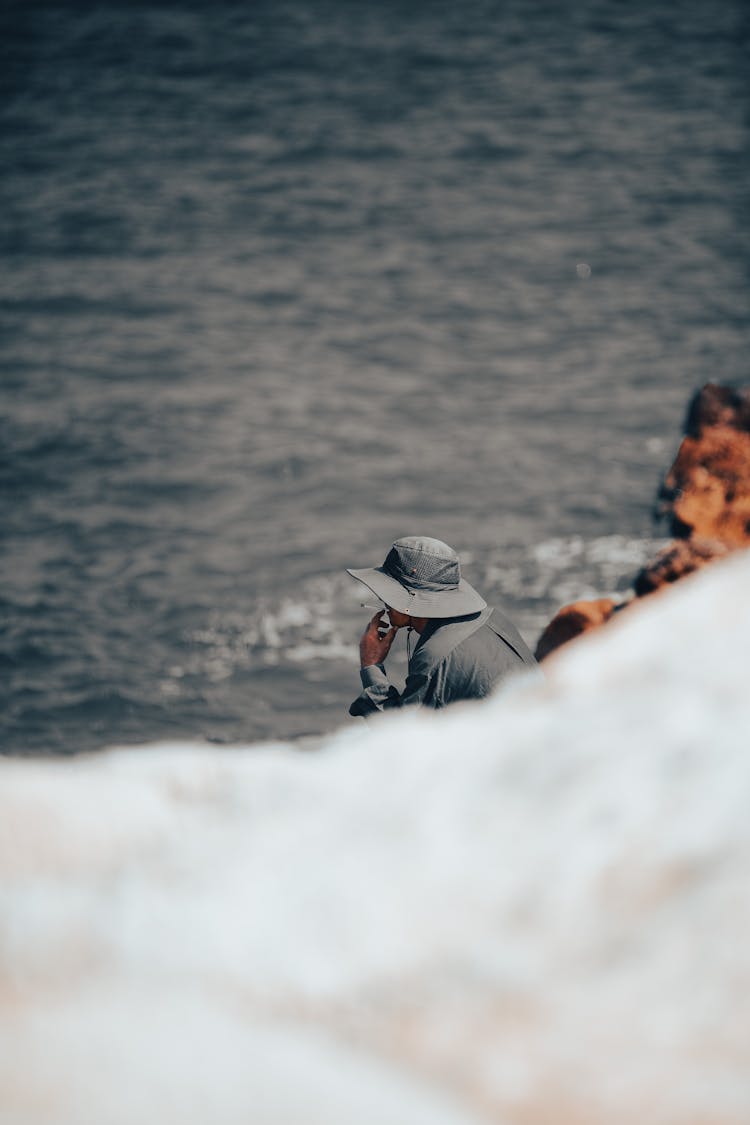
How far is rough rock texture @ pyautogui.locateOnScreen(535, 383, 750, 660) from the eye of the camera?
289 inches

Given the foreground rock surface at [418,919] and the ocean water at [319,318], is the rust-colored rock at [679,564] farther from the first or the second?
the foreground rock surface at [418,919]

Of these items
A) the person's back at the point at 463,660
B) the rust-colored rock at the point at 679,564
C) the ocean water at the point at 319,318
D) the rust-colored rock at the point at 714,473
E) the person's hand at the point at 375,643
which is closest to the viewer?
the person's back at the point at 463,660

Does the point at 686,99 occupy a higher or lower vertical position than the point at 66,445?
higher

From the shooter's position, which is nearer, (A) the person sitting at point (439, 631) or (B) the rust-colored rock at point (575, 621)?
(A) the person sitting at point (439, 631)

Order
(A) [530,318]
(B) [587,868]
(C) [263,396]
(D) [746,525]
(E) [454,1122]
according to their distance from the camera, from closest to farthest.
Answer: (E) [454,1122] < (B) [587,868] < (D) [746,525] < (C) [263,396] < (A) [530,318]

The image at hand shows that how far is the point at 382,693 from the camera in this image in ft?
15.5

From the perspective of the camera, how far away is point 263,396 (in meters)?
16.5

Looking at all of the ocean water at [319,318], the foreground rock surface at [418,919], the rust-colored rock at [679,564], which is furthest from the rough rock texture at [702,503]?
the foreground rock surface at [418,919]

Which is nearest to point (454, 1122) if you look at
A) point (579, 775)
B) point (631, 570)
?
point (579, 775)

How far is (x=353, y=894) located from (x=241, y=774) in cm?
28

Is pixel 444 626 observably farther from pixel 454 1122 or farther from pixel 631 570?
pixel 631 570

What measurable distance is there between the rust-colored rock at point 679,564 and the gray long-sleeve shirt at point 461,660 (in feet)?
9.52

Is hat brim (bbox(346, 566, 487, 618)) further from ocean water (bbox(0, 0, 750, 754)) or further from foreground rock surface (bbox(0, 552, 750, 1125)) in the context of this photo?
ocean water (bbox(0, 0, 750, 754))

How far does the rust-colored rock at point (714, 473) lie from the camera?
8094mm
